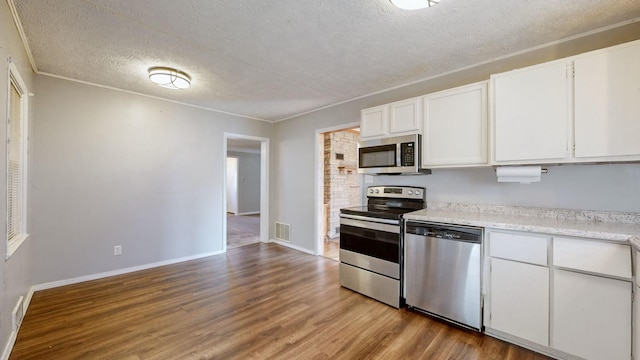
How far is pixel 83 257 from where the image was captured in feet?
10.4

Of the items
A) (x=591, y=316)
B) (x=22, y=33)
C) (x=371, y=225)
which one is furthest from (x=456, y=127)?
(x=22, y=33)

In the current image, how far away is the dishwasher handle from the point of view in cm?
212

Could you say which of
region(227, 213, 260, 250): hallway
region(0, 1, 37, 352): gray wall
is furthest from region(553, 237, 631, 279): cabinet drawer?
region(227, 213, 260, 250): hallway

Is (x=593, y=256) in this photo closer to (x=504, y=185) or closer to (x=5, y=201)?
(x=504, y=185)

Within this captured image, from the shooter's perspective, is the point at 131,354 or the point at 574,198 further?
the point at 574,198

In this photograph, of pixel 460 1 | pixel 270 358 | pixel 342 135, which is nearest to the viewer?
pixel 460 1

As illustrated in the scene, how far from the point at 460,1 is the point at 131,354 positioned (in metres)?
3.38

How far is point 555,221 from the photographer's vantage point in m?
2.08

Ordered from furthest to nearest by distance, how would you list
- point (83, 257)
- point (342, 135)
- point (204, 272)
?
point (342, 135) → point (204, 272) → point (83, 257)

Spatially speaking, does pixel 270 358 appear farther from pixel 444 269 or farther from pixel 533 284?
pixel 533 284

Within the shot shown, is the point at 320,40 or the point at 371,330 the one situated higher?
the point at 320,40

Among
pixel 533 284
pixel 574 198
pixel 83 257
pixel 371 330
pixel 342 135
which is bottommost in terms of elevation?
pixel 371 330

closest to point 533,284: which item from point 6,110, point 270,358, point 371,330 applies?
point 371,330

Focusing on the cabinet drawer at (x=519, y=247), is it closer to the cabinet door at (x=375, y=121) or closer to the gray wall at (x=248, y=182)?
the cabinet door at (x=375, y=121)
